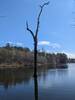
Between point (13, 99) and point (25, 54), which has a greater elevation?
point (25, 54)

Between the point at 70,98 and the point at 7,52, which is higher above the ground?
the point at 7,52

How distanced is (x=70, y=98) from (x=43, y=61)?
356 ft

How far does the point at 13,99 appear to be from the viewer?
71.1 feet

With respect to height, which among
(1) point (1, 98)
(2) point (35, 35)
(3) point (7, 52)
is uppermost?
(3) point (7, 52)

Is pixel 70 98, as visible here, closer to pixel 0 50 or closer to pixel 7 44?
pixel 0 50

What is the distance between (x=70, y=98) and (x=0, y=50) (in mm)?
82752

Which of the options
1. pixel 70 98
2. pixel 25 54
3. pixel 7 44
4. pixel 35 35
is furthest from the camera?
pixel 7 44

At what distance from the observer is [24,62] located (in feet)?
374

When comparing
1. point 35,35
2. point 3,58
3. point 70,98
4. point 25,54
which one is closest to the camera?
point 35,35

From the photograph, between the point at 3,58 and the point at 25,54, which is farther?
the point at 25,54

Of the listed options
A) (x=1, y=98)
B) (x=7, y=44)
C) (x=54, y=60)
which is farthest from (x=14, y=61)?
(x=1, y=98)

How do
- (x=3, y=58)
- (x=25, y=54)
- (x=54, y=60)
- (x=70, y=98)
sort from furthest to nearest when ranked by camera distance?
(x=54, y=60) → (x=25, y=54) → (x=3, y=58) → (x=70, y=98)

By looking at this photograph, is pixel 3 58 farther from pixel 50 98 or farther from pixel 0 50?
pixel 50 98

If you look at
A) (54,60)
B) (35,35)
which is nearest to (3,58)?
(54,60)
